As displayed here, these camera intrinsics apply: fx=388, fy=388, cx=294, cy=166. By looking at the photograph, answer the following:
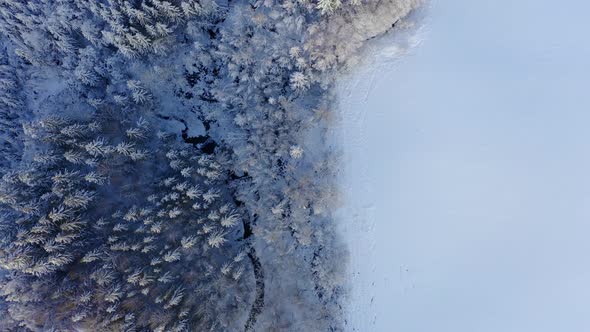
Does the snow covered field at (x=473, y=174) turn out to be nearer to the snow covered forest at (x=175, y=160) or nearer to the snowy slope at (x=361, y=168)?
the snowy slope at (x=361, y=168)

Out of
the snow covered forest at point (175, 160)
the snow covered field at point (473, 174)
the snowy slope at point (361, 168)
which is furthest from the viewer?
the snowy slope at point (361, 168)

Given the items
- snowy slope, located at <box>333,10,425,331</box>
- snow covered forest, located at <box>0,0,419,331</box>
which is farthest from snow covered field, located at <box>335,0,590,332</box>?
snow covered forest, located at <box>0,0,419,331</box>

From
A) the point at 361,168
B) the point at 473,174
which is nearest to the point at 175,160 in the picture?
the point at 361,168

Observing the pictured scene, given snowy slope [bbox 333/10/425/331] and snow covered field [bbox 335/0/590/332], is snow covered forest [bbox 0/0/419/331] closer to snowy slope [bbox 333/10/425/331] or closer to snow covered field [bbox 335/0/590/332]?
snowy slope [bbox 333/10/425/331]

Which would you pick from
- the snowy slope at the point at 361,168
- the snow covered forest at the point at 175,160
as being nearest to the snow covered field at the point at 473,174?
the snowy slope at the point at 361,168

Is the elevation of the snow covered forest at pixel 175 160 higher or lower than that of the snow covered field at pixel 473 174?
Answer: higher

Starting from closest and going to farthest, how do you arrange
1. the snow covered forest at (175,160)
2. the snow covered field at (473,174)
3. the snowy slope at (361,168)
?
the snow covered forest at (175,160)
the snow covered field at (473,174)
the snowy slope at (361,168)

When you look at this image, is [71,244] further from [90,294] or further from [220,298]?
[220,298]
